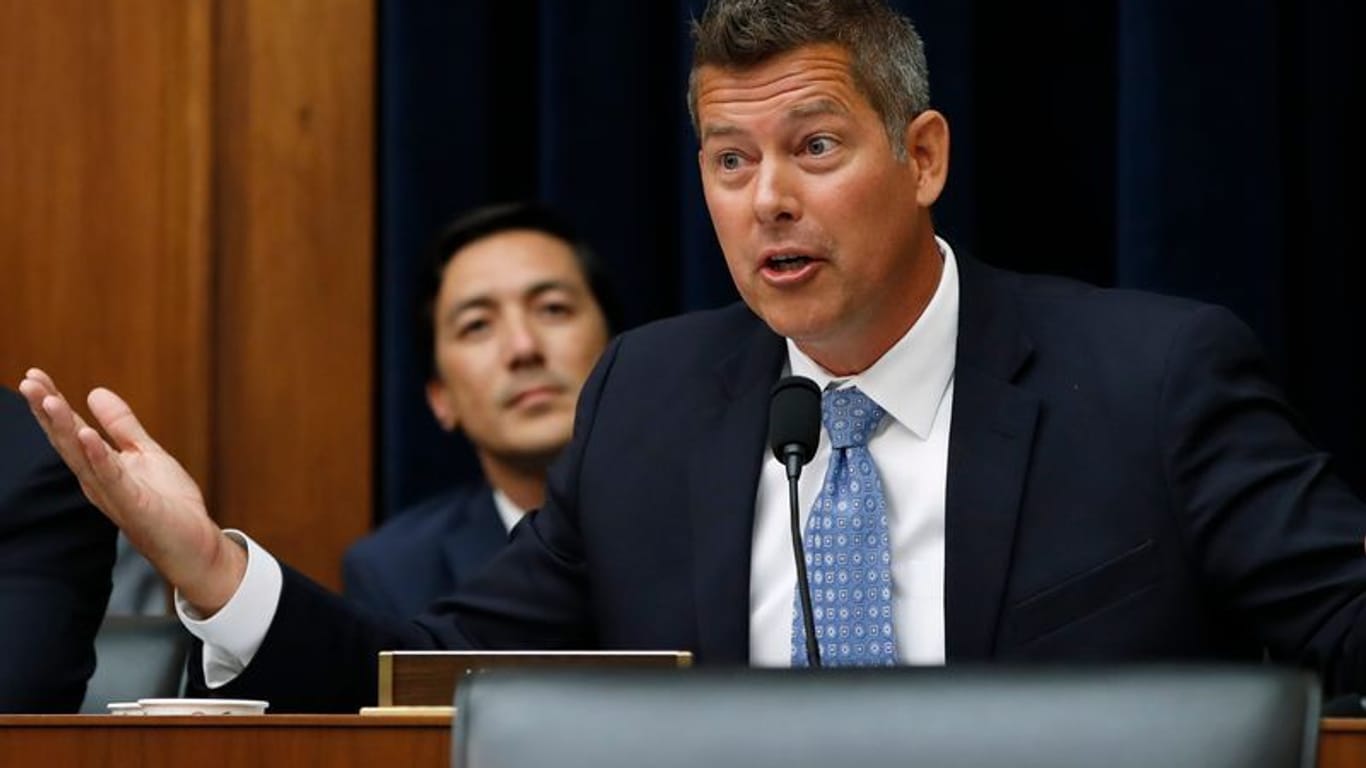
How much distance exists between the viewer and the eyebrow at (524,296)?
3318mm

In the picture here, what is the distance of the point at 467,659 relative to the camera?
170 centimetres

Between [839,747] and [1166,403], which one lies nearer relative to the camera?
[839,747]

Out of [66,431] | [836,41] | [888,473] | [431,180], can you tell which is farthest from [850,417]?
[431,180]

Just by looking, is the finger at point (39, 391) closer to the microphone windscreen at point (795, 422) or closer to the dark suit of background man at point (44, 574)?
the dark suit of background man at point (44, 574)

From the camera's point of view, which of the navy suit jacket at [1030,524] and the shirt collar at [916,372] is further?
the shirt collar at [916,372]

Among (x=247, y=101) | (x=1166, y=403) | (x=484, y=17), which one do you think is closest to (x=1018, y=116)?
(x=484, y=17)

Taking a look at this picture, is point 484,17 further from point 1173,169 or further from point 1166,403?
point 1166,403

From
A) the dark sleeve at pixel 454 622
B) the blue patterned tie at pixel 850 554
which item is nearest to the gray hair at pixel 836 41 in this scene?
the blue patterned tie at pixel 850 554

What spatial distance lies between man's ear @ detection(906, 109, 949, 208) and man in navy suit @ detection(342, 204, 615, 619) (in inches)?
44.4

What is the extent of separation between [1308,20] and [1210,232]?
346 millimetres

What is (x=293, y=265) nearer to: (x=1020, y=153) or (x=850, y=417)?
(x=1020, y=153)

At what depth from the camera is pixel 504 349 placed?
330cm

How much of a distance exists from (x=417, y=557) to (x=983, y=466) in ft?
4.10

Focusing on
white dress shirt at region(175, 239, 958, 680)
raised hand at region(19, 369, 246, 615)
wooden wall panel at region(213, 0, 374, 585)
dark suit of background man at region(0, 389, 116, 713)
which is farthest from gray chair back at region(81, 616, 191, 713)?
wooden wall panel at region(213, 0, 374, 585)
